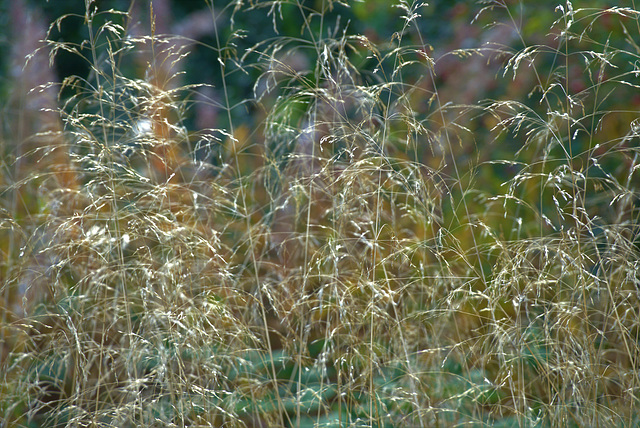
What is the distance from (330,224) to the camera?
9.61ft

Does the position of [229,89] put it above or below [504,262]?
below

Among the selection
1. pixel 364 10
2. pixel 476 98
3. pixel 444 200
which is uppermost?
pixel 364 10

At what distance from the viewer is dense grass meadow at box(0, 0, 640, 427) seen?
60.1 inches

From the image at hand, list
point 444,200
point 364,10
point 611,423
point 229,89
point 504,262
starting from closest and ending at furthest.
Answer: point 611,423 < point 504,262 < point 444,200 < point 364,10 < point 229,89

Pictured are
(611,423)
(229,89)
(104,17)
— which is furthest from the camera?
(104,17)

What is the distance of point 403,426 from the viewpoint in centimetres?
170

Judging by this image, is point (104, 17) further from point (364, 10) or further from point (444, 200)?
point (444, 200)

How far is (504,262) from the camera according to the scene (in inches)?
63.3

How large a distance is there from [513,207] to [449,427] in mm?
1531

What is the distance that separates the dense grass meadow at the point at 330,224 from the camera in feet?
5.00

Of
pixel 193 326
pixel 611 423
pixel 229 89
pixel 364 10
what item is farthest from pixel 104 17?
pixel 611 423

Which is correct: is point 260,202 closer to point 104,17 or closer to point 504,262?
point 504,262

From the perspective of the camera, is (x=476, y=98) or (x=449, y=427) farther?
(x=476, y=98)

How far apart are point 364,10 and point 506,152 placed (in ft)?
3.86
